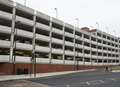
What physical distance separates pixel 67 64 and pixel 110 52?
41.1m

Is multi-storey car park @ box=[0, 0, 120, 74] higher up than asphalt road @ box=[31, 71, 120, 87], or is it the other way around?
multi-storey car park @ box=[0, 0, 120, 74]

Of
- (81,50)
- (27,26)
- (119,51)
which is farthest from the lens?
(119,51)

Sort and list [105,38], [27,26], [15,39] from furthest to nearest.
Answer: [105,38]
[27,26]
[15,39]

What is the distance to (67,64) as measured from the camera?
64.8 m

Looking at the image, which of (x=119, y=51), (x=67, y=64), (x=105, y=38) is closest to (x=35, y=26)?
(x=67, y=64)

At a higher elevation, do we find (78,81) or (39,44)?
(39,44)

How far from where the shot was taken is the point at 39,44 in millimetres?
56250

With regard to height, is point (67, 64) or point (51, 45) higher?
point (51, 45)

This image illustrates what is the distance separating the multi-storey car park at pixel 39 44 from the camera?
4419 cm

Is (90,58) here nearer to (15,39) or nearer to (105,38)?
(105,38)

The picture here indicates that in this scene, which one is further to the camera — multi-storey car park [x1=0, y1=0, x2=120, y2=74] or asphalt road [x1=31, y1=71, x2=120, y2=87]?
multi-storey car park [x1=0, y1=0, x2=120, y2=74]

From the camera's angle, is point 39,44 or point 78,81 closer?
point 78,81

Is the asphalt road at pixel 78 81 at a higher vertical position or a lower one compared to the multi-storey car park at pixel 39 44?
lower

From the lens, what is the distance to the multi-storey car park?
145 ft
